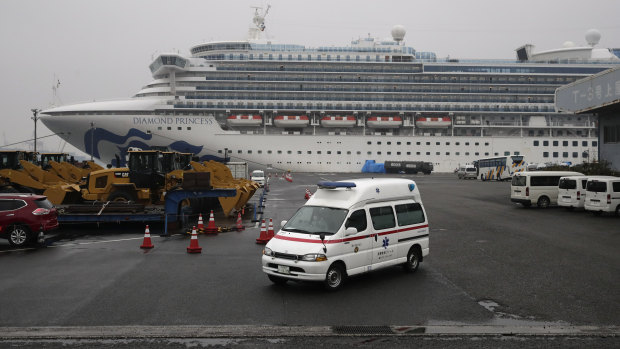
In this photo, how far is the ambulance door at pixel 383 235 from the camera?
9570mm

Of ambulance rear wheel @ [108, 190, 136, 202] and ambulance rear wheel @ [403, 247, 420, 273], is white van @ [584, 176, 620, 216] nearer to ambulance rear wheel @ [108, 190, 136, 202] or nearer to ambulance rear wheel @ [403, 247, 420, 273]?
ambulance rear wheel @ [403, 247, 420, 273]

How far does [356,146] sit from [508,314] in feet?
188

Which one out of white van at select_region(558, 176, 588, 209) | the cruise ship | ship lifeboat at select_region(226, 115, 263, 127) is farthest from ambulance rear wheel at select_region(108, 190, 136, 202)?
ship lifeboat at select_region(226, 115, 263, 127)

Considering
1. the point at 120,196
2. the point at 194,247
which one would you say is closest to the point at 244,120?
the point at 120,196

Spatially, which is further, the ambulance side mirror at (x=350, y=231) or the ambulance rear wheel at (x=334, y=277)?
the ambulance side mirror at (x=350, y=231)

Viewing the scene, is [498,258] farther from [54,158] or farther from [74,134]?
[74,134]

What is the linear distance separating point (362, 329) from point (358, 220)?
2891mm

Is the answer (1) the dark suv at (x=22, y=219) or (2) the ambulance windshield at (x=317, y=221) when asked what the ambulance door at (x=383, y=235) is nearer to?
(2) the ambulance windshield at (x=317, y=221)

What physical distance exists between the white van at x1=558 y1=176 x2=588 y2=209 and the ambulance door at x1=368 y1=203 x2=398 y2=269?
16.6 meters

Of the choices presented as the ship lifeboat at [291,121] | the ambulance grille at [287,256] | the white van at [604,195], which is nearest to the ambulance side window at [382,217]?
the ambulance grille at [287,256]

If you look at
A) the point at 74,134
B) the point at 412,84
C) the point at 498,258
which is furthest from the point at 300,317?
the point at 412,84

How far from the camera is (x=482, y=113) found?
65.9 m

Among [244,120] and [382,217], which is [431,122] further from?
[382,217]

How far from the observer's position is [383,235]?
971cm
